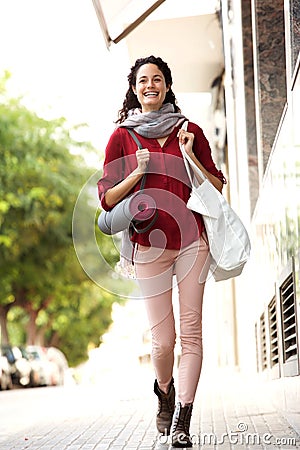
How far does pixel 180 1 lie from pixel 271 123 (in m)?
4.26

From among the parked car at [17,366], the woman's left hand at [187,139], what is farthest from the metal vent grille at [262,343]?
the parked car at [17,366]

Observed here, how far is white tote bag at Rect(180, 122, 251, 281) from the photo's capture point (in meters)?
5.01

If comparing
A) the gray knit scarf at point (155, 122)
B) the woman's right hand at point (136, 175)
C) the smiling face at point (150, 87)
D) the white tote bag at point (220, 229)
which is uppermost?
the smiling face at point (150, 87)

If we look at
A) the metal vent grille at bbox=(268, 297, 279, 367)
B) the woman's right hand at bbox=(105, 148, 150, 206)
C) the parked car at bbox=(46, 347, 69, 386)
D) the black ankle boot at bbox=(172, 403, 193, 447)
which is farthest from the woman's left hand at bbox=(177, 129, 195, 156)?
the parked car at bbox=(46, 347, 69, 386)

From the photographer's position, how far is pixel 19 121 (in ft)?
77.5

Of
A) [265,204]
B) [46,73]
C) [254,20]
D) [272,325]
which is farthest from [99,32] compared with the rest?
[46,73]

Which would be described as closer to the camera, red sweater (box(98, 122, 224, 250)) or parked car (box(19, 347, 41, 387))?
red sweater (box(98, 122, 224, 250))

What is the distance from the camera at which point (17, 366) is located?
23766mm

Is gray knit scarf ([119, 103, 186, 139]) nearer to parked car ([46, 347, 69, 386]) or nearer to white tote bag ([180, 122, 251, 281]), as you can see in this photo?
white tote bag ([180, 122, 251, 281])

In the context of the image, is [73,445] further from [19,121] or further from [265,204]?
[19,121]

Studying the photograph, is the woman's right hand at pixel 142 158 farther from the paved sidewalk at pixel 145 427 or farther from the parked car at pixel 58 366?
the parked car at pixel 58 366

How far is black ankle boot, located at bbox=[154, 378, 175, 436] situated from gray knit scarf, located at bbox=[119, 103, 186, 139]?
4.39 feet

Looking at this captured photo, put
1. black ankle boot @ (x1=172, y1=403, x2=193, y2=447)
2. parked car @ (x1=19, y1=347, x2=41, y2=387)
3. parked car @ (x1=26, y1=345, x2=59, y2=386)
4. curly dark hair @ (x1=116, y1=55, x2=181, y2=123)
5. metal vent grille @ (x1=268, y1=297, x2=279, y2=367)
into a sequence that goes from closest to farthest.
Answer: black ankle boot @ (x1=172, y1=403, x2=193, y2=447) → curly dark hair @ (x1=116, y1=55, x2=181, y2=123) → metal vent grille @ (x1=268, y1=297, x2=279, y2=367) → parked car @ (x1=19, y1=347, x2=41, y2=387) → parked car @ (x1=26, y1=345, x2=59, y2=386)

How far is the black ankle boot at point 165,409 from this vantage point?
17.6 feet
